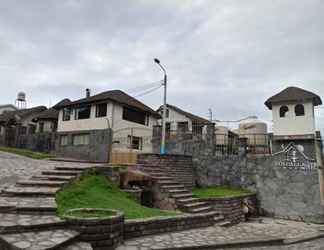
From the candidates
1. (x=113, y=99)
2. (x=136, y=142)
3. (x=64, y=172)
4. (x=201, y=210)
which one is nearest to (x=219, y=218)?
(x=201, y=210)

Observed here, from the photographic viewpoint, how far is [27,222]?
4.20 metres

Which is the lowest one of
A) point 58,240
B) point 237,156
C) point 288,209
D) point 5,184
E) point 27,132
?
point 288,209

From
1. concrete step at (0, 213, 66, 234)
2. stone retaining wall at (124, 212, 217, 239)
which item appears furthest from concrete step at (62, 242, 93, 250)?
stone retaining wall at (124, 212, 217, 239)

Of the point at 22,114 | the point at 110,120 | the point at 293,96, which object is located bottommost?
the point at 110,120

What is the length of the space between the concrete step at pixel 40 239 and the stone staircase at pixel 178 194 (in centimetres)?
481

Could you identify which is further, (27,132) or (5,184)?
(27,132)

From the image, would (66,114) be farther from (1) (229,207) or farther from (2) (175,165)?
(1) (229,207)

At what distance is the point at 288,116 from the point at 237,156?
17.5ft

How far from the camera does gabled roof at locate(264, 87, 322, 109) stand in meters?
15.1

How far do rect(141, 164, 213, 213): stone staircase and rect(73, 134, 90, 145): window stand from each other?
37.7ft

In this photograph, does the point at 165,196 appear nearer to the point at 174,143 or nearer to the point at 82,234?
the point at 82,234

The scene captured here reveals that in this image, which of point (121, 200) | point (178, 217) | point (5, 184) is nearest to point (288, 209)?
point (178, 217)

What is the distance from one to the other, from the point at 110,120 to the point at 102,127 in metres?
0.87

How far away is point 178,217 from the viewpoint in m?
6.69
